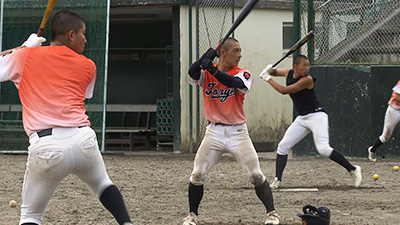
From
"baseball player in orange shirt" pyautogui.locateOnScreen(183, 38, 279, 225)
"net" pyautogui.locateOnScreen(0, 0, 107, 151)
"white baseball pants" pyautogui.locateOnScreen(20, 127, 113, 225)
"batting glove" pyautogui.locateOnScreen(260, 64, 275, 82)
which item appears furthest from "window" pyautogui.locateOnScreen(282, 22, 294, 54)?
"white baseball pants" pyautogui.locateOnScreen(20, 127, 113, 225)

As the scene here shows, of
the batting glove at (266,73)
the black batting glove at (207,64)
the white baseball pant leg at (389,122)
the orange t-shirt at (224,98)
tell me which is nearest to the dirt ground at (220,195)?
the white baseball pant leg at (389,122)

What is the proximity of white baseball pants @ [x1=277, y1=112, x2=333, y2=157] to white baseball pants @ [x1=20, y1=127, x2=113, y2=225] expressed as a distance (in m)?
5.14

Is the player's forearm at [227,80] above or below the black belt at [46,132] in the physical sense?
above

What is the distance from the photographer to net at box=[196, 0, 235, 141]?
50.8ft

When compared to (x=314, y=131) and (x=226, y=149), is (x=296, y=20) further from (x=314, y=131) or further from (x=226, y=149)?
(x=226, y=149)

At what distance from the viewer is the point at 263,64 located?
16.8 m

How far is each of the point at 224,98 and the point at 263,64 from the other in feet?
32.5

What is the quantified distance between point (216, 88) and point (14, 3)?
9136 mm

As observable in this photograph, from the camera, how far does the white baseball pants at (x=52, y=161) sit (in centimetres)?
503

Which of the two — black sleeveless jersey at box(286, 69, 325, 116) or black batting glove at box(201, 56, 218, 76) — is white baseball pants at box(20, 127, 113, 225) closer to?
black batting glove at box(201, 56, 218, 76)

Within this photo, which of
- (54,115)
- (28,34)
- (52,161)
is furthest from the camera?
(28,34)

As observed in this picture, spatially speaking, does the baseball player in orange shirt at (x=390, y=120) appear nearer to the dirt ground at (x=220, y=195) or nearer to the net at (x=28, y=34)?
the dirt ground at (x=220, y=195)

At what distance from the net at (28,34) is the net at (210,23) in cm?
207

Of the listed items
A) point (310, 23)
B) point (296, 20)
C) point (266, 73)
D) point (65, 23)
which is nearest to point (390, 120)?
point (310, 23)
